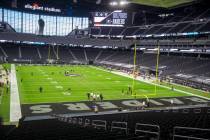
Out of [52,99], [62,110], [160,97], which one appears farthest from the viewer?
[160,97]

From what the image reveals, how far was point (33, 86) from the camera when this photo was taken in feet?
102

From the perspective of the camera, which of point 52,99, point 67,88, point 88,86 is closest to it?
point 52,99

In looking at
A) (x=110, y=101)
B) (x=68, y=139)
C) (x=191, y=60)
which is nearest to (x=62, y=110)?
(x=110, y=101)

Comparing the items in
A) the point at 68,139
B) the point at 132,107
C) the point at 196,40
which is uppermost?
the point at 196,40

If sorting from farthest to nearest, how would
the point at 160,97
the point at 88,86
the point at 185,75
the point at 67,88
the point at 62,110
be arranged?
the point at 185,75 < the point at 88,86 < the point at 67,88 < the point at 160,97 < the point at 62,110

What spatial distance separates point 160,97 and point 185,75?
1500cm

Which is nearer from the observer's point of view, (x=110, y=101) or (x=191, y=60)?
(x=110, y=101)

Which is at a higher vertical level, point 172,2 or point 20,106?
point 172,2

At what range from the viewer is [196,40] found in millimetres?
48375

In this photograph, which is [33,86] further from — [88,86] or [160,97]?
[160,97]

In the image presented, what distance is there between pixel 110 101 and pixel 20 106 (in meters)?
8.04

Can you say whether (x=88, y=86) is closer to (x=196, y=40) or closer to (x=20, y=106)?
(x=20, y=106)

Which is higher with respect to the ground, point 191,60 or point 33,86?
point 191,60

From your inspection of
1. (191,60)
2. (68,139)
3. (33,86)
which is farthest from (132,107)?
(191,60)
